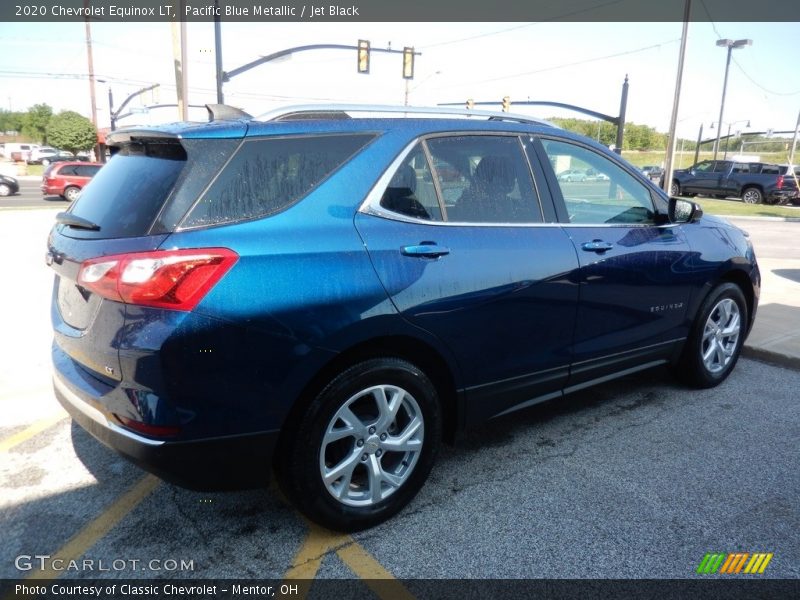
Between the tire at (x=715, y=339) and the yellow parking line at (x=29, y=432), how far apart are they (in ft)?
13.9

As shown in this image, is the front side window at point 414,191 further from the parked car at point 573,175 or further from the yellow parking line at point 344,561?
the yellow parking line at point 344,561

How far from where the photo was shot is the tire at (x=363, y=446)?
247cm

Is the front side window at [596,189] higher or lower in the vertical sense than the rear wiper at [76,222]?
higher

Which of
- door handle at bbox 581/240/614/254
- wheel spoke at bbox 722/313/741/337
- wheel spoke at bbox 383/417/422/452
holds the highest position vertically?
door handle at bbox 581/240/614/254

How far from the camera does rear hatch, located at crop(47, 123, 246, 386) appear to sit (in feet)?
7.47

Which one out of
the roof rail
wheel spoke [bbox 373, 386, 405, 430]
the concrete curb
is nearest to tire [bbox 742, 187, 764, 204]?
the concrete curb

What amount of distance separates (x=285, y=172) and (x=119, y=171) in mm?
815

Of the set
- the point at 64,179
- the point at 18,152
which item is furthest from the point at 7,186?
the point at 18,152

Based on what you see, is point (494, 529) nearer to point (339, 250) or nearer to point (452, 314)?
point (452, 314)

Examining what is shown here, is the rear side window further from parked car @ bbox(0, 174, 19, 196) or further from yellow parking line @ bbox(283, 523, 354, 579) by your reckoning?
parked car @ bbox(0, 174, 19, 196)

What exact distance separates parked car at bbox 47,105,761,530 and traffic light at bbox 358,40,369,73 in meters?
18.8

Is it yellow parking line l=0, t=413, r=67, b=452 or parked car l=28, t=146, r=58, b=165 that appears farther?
parked car l=28, t=146, r=58, b=165

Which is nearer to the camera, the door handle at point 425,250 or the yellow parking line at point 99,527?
the yellow parking line at point 99,527

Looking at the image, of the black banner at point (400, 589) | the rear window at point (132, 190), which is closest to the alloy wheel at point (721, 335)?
the black banner at point (400, 589)
